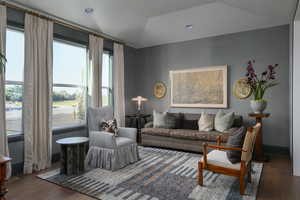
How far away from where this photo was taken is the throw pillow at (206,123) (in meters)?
4.43

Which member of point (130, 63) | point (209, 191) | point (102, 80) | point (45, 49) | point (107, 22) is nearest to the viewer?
point (209, 191)

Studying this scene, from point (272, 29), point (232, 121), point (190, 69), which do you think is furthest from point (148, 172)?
point (272, 29)

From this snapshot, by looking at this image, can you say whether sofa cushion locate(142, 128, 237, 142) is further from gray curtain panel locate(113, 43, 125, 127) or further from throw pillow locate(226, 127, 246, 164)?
throw pillow locate(226, 127, 246, 164)

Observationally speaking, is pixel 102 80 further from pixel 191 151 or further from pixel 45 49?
pixel 191 151

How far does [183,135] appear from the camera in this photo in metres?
4.31

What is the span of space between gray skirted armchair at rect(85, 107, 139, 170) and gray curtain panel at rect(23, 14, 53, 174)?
775mm

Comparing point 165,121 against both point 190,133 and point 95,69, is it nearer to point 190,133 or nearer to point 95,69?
point 190,133

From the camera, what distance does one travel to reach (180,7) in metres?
3.58

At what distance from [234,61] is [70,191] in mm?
4376

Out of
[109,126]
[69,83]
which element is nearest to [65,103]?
[69,83]

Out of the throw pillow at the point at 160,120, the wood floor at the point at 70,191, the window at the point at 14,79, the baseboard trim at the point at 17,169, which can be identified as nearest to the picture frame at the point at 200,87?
the throw pillow at the point at 160,120

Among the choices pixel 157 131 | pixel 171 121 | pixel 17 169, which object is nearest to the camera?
pixel 17 169

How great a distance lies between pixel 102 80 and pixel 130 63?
50.9 inches

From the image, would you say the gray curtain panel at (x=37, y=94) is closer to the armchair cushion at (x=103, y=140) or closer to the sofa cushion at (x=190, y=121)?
the armchair cushion at (x=103, y=140)
